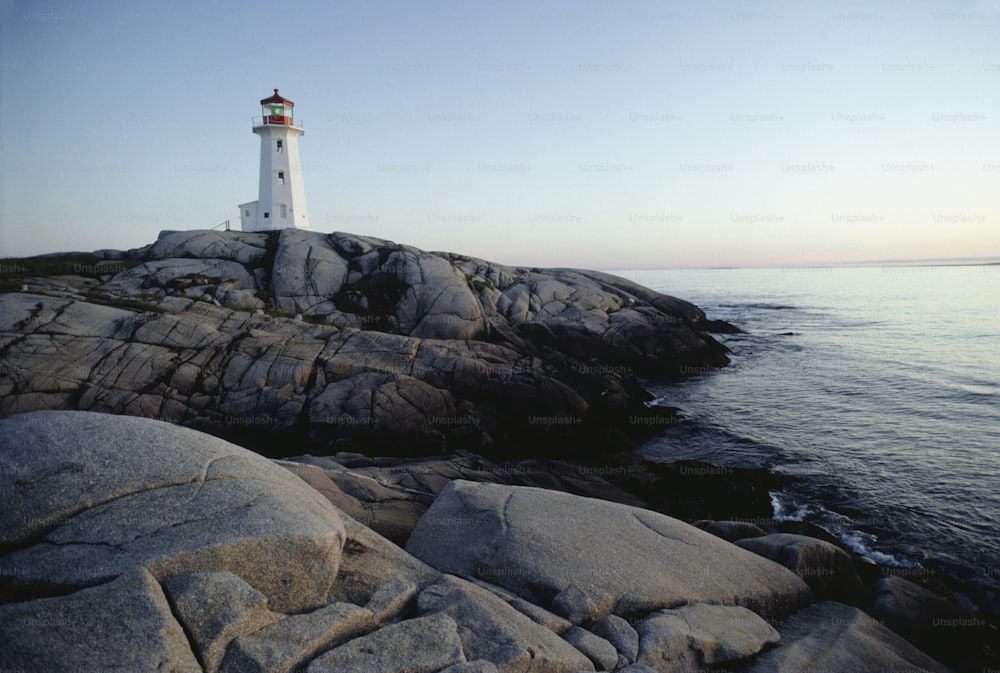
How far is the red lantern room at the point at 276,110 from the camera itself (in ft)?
164

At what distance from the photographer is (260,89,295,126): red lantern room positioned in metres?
49.9

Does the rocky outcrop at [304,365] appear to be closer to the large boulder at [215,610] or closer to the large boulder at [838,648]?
the large boulder at [838,648]

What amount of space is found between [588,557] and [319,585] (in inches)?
188

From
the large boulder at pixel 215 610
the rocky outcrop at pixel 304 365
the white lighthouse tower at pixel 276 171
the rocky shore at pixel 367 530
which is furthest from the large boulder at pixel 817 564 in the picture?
the white lighthouse tower at pixel 276 171

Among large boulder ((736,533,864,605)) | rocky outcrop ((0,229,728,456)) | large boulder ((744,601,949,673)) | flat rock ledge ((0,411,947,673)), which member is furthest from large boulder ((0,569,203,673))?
rocky outcrop ((0,229,728,456))

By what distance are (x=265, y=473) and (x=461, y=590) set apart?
4015 millimetres

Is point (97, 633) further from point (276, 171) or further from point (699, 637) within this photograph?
point (276, 171)

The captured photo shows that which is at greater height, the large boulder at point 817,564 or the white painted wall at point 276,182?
the white painted wall at point 276,182

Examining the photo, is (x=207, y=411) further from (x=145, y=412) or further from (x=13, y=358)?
(x=13, y=358)

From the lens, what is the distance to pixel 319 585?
25.3 feet

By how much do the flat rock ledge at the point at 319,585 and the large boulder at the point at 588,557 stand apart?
4 centimetres

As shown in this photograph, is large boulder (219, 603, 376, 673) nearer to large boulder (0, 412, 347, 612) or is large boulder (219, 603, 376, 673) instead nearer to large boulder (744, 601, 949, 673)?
large boulder (0, 412, 347, 612)

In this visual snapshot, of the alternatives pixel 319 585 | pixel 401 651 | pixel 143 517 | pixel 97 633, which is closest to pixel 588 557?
pixel 401 651

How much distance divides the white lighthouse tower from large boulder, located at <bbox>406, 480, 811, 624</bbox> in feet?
146
